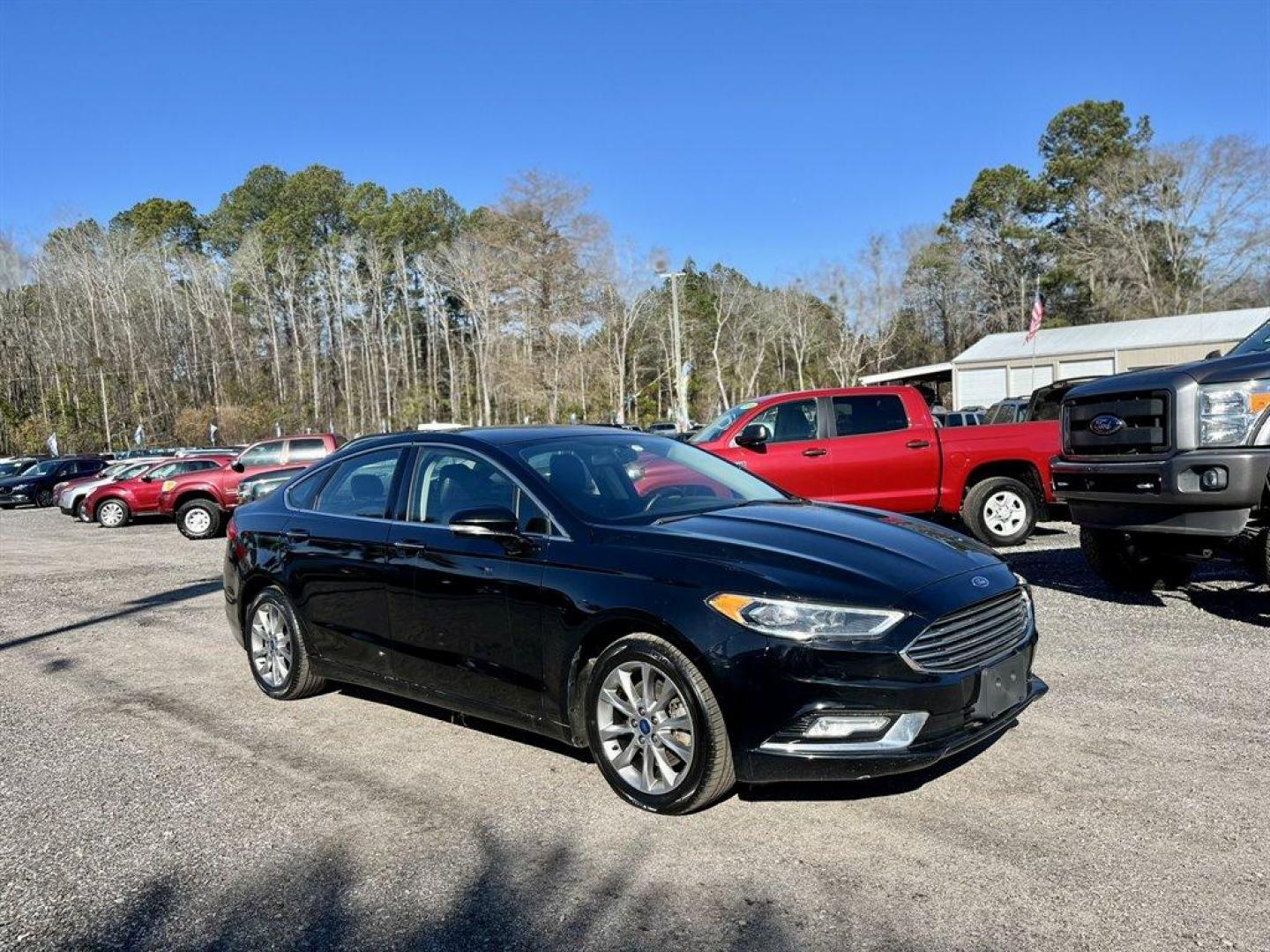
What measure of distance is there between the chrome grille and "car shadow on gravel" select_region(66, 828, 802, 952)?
107 cm

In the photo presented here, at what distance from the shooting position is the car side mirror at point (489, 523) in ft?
13.7

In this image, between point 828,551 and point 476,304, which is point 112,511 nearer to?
point 828,551

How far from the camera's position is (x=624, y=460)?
191 inches

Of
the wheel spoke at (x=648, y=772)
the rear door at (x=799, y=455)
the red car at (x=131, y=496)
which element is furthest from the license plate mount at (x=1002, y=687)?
the red car at (x=131, y=496)

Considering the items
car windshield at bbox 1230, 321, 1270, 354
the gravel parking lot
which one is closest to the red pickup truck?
car windshield at bbox 1230, 321, 1270, 354

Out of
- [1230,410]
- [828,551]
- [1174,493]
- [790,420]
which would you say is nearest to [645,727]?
[828,551]

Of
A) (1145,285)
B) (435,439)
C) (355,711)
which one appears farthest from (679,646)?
(1145,285)

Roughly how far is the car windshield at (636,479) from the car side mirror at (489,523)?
26 cm

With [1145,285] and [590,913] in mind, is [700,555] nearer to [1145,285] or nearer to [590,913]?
[590,913]

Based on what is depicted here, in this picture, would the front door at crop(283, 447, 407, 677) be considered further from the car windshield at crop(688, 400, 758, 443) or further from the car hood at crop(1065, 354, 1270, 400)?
the car windshield at crop(688, 400, 758, 443)

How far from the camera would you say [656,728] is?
3.74 m

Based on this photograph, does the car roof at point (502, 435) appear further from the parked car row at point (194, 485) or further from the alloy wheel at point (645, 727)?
the parked car row at point (194, 485)

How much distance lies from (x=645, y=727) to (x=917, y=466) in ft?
24.1

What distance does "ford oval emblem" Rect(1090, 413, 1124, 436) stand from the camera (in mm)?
6582
